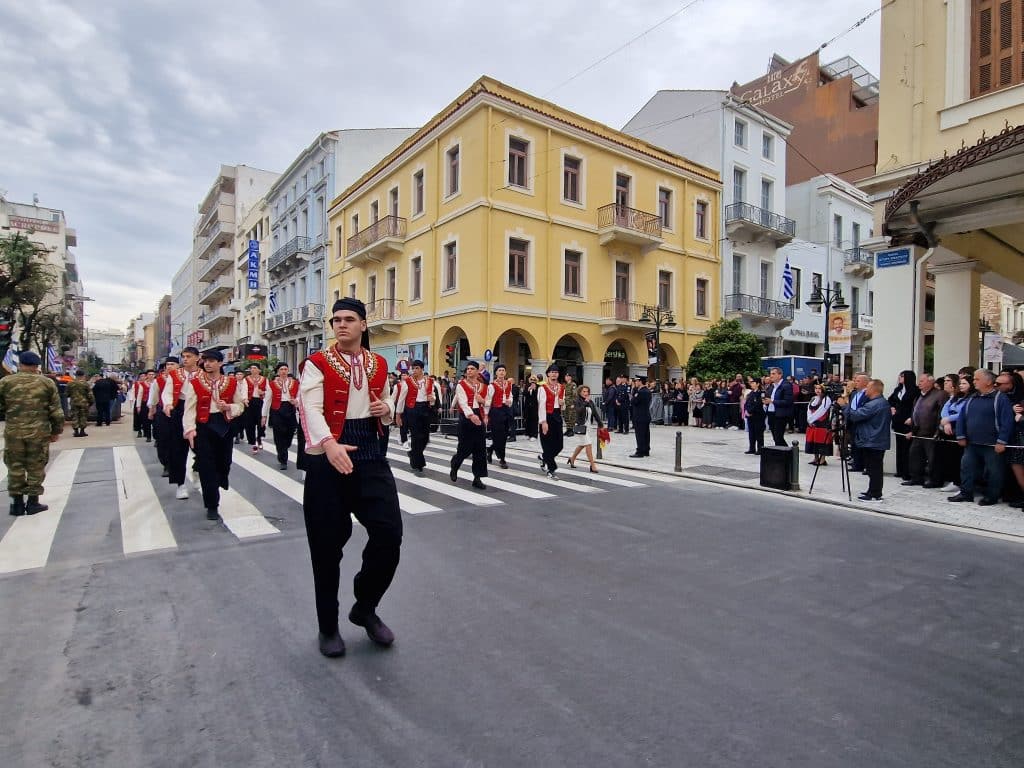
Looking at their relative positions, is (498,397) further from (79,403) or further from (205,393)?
(79,403)

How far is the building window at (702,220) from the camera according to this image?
1198 inches

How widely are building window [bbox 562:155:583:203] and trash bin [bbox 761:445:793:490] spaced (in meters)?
18.1

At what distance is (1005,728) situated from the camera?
9.54ft

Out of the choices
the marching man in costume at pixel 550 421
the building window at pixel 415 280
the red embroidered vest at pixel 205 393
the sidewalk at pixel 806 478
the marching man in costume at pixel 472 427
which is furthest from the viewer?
the building window at pixel 415 280

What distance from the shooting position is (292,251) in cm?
3778

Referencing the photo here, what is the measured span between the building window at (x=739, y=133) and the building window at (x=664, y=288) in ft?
27.2

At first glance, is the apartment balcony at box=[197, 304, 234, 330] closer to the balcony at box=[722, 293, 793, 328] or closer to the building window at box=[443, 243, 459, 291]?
the building window at box=[443, 243, 459, 291]

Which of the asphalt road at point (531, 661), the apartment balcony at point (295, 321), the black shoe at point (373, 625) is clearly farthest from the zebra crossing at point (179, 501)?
the apartment balcony at point (295, 321)

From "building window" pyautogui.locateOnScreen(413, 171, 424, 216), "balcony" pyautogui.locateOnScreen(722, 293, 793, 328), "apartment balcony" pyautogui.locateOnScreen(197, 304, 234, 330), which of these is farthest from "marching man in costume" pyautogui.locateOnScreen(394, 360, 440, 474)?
"apartment balcony" pyautogui.locateOnScreen(197, 304, 234, 330)

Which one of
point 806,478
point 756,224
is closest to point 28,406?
point 806,478

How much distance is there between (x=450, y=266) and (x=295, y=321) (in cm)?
1632

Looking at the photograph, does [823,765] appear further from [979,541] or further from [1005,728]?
[979,541]

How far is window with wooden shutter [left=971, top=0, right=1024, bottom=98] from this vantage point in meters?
9.92

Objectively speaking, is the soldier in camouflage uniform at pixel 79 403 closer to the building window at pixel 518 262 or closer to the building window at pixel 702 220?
the building window at pixel 518 262
